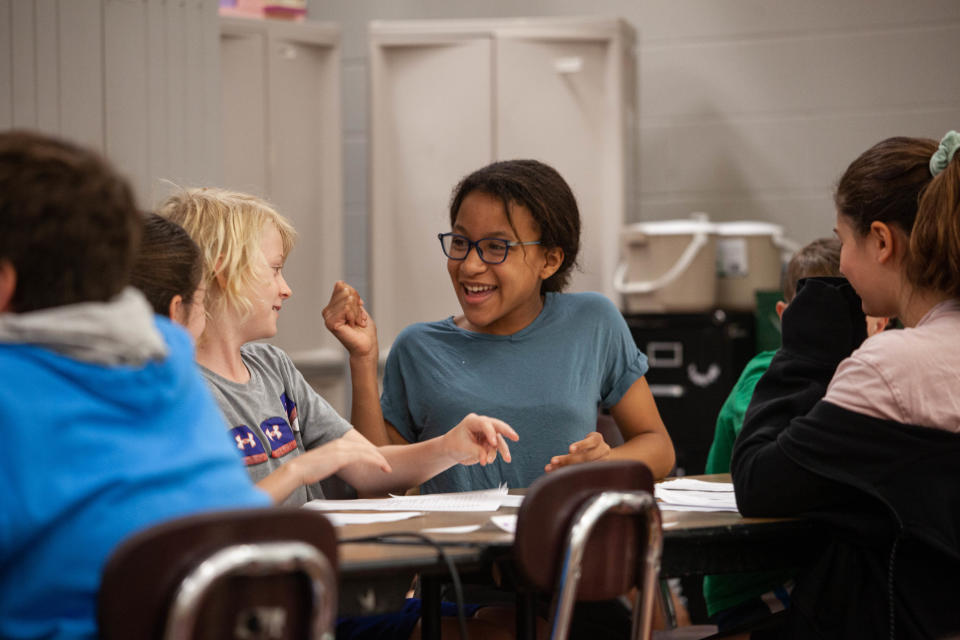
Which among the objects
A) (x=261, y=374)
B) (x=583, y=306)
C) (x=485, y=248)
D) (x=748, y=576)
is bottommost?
(x=748, y=576)

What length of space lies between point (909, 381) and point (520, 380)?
A: 811mm

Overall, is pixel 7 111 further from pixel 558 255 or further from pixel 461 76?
pixel 461 76

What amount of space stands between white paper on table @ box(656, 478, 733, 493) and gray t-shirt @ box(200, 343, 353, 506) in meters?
0.59

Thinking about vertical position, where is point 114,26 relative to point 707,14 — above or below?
below

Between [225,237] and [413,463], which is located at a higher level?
[225,237]

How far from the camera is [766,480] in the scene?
5.19 feet

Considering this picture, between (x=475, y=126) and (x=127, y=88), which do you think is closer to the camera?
(x=127, y=88)

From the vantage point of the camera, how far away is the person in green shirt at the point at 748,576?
6.12ft

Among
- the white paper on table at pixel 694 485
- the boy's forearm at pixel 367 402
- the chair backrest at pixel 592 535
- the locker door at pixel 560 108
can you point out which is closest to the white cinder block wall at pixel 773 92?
the locker door at pixel 560 108

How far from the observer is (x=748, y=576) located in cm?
190

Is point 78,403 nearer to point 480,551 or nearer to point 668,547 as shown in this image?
point 480,551

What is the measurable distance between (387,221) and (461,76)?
68 centimetres

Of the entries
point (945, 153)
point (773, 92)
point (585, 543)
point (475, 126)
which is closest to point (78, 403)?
point (585, 543)

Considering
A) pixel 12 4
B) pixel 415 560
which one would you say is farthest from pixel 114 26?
pixel 415 560
